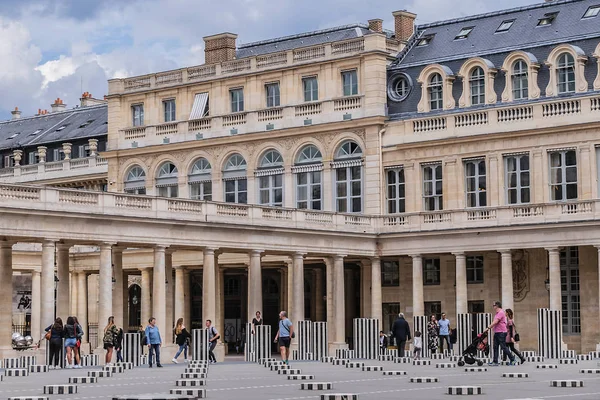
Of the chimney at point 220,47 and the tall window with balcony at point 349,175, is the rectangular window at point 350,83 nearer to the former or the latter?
the tall window with balcony at point 349,175

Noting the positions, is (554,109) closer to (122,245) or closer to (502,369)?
(122,245)

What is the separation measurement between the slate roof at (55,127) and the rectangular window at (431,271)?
25.9 metres

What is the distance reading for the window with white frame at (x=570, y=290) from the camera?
194 feet

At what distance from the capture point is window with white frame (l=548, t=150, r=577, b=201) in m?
58.8

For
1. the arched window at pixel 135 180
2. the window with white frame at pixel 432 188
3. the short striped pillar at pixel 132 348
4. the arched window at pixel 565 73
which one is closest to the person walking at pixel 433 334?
the window with white frame at pixel 432 188

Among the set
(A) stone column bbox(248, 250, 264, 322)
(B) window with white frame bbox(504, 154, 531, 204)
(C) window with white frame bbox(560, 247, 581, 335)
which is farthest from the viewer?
(B) window with white frame bbox(504, 154, 531, 204)

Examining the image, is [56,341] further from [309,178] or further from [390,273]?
[390,273]

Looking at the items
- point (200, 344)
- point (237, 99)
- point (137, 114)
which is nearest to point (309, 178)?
point (237, 99)

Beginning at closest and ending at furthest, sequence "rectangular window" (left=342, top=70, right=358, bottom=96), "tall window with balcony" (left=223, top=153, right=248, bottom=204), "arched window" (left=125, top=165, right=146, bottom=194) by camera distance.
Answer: "rectangular window" (left=342, top=70, right=358, bottom=96), "tall window with balcony" (left=223, top=153, right=248, bottom=204), "arched window" (left=125, top=165, right=146, bottom=194)

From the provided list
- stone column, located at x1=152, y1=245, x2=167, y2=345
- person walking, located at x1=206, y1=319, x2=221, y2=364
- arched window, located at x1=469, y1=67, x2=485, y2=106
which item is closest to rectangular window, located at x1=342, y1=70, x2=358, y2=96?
arched window, located at x1=469, y1=67, x2=485, y2=106

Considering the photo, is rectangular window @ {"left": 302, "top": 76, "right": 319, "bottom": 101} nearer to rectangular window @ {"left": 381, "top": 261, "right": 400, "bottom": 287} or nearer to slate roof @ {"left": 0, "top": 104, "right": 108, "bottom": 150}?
rectangular window @ {"left": 381, "top": 261, "right": 400, "bottom": 287}

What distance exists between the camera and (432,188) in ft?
208

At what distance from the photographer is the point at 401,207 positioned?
211 ft

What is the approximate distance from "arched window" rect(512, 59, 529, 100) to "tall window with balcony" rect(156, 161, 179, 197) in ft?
62.4
